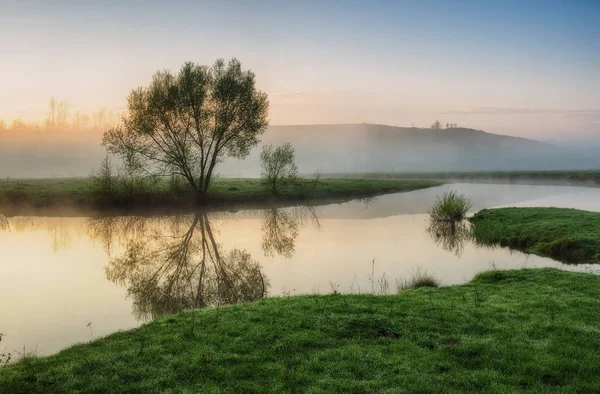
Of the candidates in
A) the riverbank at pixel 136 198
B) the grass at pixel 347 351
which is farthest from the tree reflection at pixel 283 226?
the grass at pixel 347 351

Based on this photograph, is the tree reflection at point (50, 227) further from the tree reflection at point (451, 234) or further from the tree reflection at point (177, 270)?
the tree reflection at point (451, 234)

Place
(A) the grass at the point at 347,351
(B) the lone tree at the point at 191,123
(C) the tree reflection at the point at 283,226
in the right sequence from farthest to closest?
(B) the lone tree at the point at 191,123 → (C) the tree reflection at the point at 283,226 → (A) the grass at the point at 347,351

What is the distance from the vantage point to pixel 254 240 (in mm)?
35656

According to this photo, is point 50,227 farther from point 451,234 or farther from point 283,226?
point 451,234

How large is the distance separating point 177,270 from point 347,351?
1618 centimetres

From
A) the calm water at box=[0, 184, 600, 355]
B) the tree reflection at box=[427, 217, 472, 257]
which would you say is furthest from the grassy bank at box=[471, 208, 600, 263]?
the calm water at box=[0, 184, 600, 355]

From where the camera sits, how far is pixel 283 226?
143 feet

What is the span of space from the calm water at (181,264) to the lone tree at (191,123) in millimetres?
13323

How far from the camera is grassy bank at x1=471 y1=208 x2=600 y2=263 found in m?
28.3

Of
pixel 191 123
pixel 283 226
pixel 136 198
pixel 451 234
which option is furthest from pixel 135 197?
pixel 451 234

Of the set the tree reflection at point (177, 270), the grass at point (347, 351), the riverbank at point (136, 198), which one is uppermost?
the riverbank at point (136, 198)

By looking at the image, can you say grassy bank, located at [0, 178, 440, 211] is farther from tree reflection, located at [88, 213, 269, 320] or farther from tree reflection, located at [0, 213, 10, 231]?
tree reflection, located at [88, 213, 269, 320]

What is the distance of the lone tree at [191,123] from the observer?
55.9 m

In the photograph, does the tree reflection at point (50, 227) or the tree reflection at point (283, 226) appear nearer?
the tree reflection at point (283, 226)
